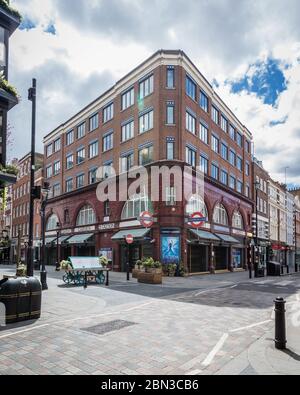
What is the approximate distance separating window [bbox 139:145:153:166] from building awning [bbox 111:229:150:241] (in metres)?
6.23

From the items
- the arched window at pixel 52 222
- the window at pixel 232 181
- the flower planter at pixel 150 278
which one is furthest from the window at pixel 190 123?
the arched window at pixel 52 222

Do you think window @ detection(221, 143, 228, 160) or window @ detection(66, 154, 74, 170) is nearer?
window @ detection(221, 143, 228, 160)

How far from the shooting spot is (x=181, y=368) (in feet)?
17.6

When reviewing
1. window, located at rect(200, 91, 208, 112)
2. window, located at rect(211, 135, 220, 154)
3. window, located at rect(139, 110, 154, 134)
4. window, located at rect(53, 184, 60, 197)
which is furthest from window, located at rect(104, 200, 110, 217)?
window, located at rect(200, 91, 208, 112)

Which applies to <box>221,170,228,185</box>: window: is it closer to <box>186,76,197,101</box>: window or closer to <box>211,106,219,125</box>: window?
<box>211,106,219,125</box>: window

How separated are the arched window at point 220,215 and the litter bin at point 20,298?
90.4 ft

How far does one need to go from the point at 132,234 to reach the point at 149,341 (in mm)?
21703

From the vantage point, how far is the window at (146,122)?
29.7m

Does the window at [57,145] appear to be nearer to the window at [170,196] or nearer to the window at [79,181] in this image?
the window at [79,181]

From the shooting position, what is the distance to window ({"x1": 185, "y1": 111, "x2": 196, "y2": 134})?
30.1 m

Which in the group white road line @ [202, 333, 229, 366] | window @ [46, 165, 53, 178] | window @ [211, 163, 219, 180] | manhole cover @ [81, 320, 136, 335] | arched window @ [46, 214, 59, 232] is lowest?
manhole cover @ [81, 320, 136, 335]

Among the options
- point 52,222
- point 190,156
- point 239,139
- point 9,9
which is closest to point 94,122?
point 190,156

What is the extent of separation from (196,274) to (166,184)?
871 centimetres

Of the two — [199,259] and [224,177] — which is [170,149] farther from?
[224,177]
